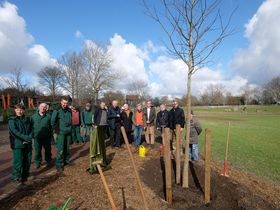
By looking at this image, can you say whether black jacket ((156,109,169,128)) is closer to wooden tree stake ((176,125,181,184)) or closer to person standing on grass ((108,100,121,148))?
person standing on grass ((108,100,121,148))

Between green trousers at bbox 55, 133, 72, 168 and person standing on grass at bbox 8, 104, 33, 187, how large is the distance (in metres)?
0.84

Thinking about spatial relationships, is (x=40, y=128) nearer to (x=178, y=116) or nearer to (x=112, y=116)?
(x=112, y=116)

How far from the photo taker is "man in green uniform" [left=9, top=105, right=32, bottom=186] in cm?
606

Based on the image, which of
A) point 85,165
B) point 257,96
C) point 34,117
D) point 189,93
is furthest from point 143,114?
point 257,96

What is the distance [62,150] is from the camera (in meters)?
7.29

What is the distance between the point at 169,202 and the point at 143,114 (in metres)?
6.13

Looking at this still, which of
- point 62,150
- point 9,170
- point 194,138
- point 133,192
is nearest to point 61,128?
point 62,150

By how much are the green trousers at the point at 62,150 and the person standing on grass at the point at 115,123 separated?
10.4 ft

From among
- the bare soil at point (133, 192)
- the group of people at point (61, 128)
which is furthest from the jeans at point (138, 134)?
the bare soil at point (133, 192)

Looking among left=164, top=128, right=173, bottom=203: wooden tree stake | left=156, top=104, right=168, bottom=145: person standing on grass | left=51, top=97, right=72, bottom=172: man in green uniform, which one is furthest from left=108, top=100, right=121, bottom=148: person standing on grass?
left=164, top=128, right=173, bottom=203: wooden tree stake

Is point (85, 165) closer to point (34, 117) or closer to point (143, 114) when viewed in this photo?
point (34, 117)

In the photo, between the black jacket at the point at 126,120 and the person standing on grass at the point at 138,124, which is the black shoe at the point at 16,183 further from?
the black jacket at the point at 126,120

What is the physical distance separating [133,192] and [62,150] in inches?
110

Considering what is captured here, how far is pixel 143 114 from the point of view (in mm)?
11078
